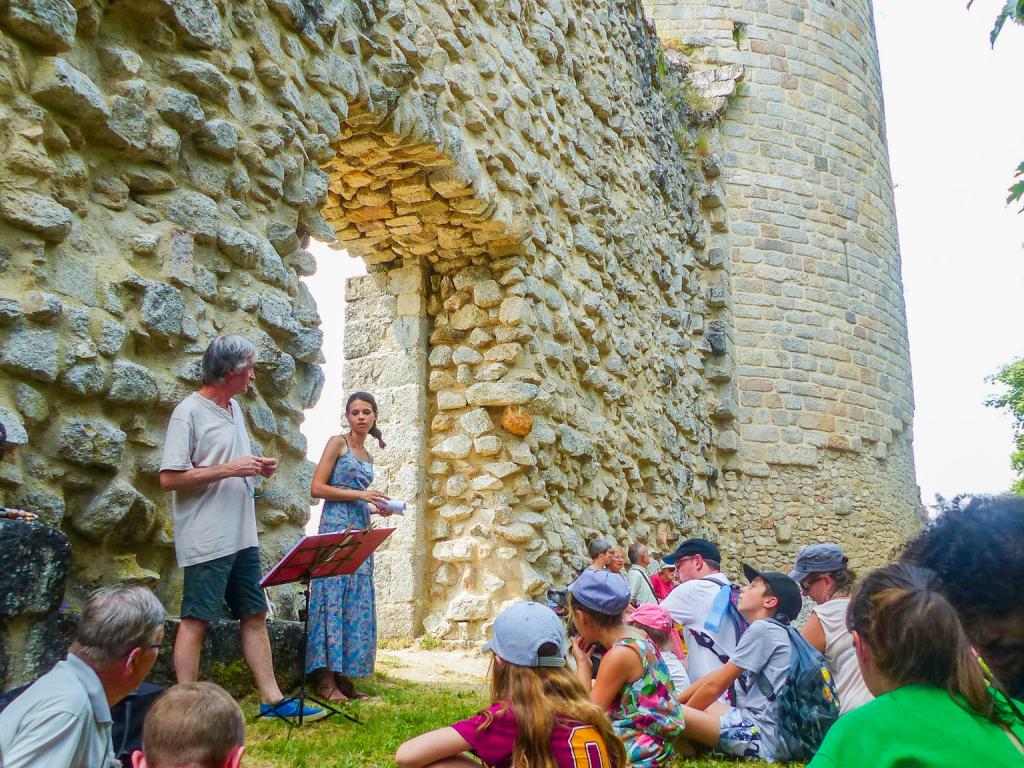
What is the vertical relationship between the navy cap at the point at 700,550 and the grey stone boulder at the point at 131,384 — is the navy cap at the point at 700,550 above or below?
below

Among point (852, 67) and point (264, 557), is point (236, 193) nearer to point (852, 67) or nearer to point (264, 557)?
point (264, 557)

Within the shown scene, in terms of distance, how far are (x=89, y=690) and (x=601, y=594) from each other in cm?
183

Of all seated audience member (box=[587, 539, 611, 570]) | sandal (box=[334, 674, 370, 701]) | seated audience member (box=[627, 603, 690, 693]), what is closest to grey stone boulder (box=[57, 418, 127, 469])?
sandal (box=[334, 674, 370, 701])

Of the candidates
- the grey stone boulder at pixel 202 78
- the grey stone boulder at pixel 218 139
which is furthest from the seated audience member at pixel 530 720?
the grey stone boulder at pixel 202 78

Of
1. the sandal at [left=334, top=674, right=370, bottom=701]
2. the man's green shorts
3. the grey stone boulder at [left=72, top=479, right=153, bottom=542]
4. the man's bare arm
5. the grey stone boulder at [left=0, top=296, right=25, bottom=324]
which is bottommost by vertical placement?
the sandal at [left=334, top=674, right=370, bottom=701]

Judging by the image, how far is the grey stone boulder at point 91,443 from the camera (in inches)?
115

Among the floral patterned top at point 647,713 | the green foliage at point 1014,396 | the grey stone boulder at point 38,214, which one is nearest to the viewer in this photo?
the grey stone boulder at point 38,214

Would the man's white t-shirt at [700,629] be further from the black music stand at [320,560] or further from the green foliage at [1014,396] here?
the green foliage at [1014,396]

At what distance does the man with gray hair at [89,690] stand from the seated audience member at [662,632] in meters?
2.35

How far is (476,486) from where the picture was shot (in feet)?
20.5

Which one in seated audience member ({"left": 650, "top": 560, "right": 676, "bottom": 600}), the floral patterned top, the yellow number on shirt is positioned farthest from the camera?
seated audience member ({"left": 650, "top": 560, "right": 676, "bottom": 600})

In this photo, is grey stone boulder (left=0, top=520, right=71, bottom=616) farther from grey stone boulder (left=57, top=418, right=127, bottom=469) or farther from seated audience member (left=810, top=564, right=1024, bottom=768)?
seated audience member (left=810, top=564, right=1024, bottom=768)

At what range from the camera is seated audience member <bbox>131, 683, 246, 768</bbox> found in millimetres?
1723

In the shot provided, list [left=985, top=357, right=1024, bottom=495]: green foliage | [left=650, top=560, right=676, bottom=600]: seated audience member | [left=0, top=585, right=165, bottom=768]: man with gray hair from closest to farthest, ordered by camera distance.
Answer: [left=0, top=585, right=165, bottom=768]: man with gray hair → [left=650, top=560, right=676, bottom=600]: seated audience member → [left=985, top=357, right=1024, bottom=495]: green foliage
